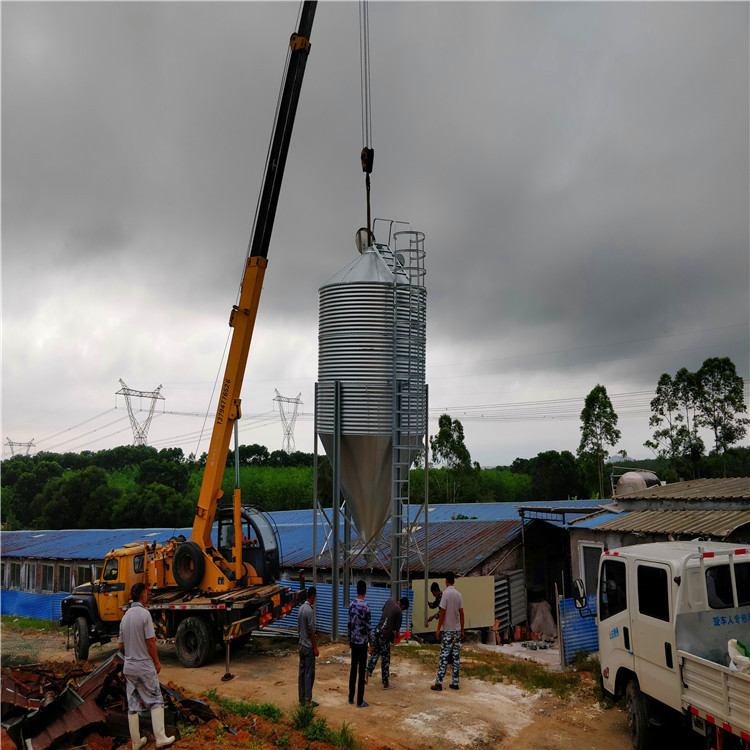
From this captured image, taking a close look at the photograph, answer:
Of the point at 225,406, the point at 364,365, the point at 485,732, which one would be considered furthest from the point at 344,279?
the point at 485,732

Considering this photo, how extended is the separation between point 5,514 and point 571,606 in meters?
57.8

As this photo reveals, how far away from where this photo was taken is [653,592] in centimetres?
817

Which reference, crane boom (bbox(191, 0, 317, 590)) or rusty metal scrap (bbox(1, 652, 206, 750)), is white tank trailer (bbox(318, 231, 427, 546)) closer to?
crane boom (bbox(191, 0, 317, 590))

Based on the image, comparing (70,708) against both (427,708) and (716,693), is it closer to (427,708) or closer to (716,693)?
(427,708)

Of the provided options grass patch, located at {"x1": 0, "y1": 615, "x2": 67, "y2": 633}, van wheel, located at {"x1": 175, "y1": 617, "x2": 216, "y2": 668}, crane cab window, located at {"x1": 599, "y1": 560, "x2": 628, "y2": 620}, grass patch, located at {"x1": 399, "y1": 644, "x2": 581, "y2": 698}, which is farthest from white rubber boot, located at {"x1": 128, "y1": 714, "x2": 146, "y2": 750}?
grass patch, located at {"x1": 0, "y1": 615, "x2": 67, "y2": 633}

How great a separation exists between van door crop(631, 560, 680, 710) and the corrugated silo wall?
783 cm

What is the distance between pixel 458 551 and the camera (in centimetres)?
1864

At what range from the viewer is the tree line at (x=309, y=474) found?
4212 cm

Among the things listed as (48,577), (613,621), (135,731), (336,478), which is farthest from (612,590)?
(48,577)

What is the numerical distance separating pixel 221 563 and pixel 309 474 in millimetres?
52776

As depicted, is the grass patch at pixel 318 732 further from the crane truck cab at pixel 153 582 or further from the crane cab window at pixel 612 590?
the crane truck cab at pixel 153 582

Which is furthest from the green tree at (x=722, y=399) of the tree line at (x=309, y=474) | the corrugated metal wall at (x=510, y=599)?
the corrugated metal wall at (x=510, y=599)

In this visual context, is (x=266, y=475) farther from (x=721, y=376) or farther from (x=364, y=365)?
(x=364, y=365)

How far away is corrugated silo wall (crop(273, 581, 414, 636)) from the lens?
15906 mm
